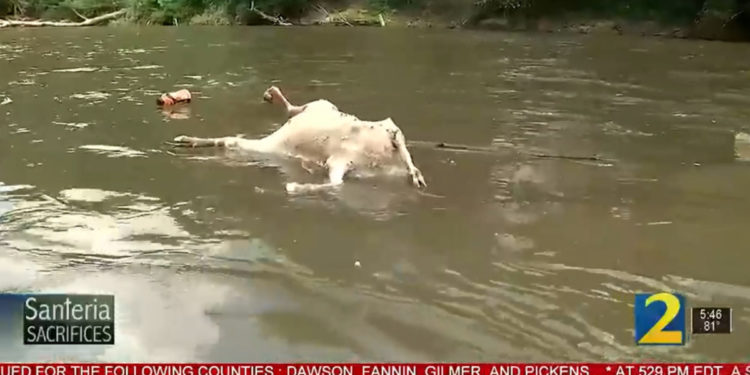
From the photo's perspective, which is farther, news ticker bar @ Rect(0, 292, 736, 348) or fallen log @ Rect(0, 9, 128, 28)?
fallen log @ Rect(0, 9, 128, 28)

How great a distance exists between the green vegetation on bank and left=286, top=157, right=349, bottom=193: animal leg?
16852mm

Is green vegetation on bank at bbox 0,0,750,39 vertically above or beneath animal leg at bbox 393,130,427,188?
beneath

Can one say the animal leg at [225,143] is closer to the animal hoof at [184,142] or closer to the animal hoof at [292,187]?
the animal hoof at [184,142]

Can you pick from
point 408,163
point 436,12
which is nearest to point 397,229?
point 408,163

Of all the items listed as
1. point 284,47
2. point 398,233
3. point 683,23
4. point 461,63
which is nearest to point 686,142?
point 398,233

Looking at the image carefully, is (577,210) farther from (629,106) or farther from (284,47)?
(284,47)

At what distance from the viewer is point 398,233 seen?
470 centimetres

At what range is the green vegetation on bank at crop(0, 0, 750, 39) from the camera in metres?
21.0

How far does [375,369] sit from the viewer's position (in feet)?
10.3

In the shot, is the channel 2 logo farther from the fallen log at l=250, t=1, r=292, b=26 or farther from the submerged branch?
the fallen log at l=250, t=1, r=292, b=26

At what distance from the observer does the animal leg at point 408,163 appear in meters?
5.66

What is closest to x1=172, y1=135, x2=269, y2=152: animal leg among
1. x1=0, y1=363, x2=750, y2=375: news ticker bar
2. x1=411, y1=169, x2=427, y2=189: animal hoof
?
x1=411, y1=169, x2=427, y2=189: animal hoof

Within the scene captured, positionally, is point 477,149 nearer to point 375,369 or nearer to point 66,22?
point 375,369
